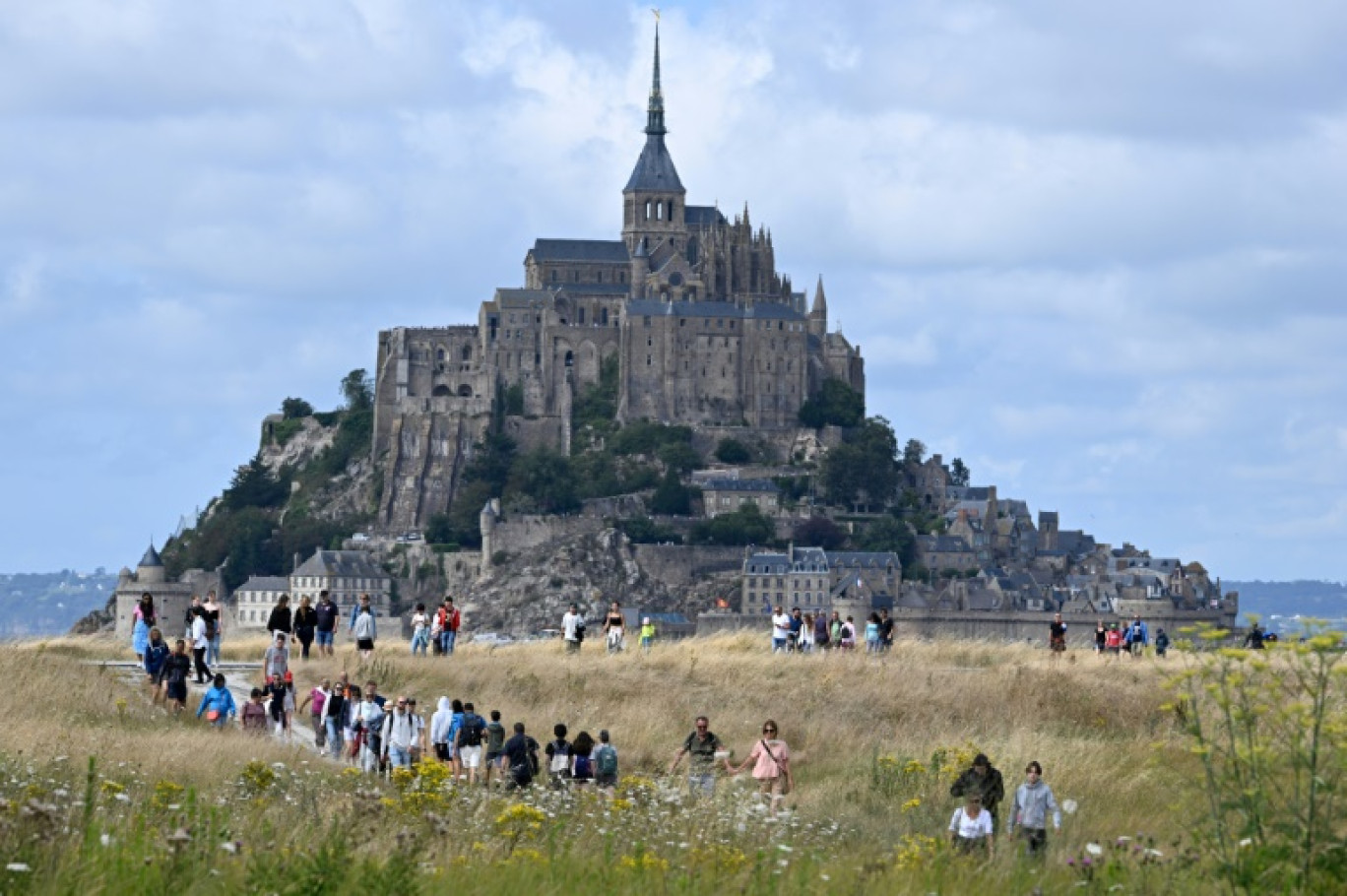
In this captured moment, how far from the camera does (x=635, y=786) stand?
22.1 metres

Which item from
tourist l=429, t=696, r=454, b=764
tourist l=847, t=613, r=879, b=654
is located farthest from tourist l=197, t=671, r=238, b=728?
tourist l=847, t=613, r=879, b=654

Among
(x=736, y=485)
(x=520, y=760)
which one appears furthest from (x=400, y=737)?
(x=736, y=485)

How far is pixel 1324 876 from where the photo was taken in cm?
1602

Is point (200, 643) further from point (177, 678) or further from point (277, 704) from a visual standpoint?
point (277, 704)

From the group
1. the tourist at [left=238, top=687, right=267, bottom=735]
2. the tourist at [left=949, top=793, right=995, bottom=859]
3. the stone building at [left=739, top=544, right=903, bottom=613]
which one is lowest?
the tourist at [left=949, top=793, right=995, bottom=859]

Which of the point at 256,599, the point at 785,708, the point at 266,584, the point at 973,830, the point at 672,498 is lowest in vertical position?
the point at 973,830

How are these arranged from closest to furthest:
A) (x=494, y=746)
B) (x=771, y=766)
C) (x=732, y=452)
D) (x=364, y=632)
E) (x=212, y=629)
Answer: (x=771, y=766) → (x=494, y=746) → (x=212, y=629) → (x=364, y=632) → (x=732, y=452)

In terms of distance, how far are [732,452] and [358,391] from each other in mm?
19681

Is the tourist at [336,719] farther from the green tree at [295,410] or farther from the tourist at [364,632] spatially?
the green tree at [295,410]

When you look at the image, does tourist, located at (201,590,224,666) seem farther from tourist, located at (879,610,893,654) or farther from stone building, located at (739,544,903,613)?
stone building, located at (739,544,903,613)

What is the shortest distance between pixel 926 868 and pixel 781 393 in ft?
337

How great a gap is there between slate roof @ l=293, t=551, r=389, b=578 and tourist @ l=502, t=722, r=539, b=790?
8754cm

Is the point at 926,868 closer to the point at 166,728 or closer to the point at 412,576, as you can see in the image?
the point at 166,728

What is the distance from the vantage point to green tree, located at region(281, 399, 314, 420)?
130 meters
